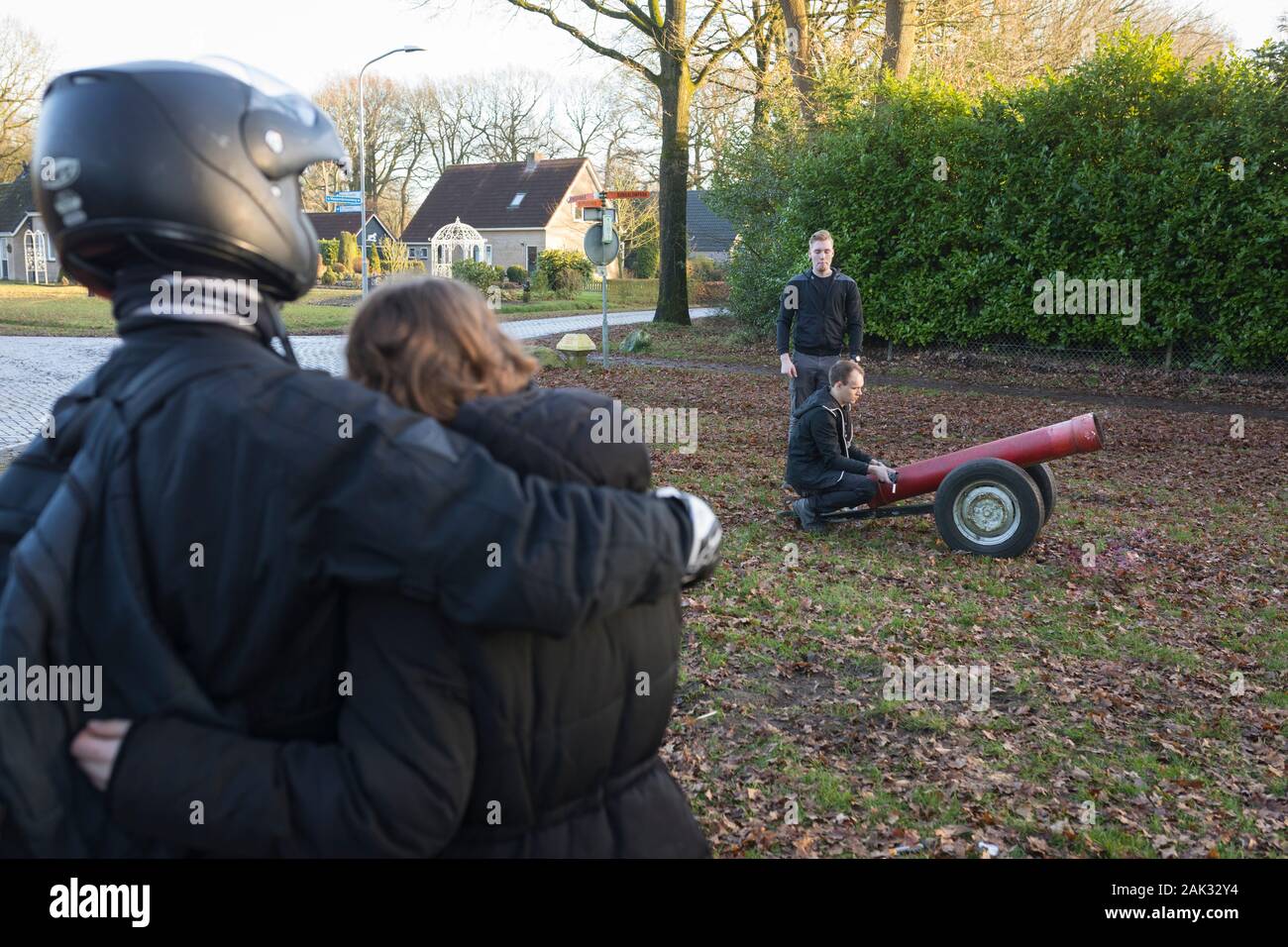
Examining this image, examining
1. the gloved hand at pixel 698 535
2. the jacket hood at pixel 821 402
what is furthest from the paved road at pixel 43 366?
the gloved hand at pixel 698 535

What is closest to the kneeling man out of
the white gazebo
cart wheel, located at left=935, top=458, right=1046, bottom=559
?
cart wheel, located at left=935, top=458, right=1046, bottom=559

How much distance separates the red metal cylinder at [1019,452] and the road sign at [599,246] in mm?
12317

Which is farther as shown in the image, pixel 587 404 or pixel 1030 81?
pixel 1030 81

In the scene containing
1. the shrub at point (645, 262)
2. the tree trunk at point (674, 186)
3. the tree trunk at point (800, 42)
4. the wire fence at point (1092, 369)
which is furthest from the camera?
the shrub at point (645, 262)

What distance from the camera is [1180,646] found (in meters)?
6.40

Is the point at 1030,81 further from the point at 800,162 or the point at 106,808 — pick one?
the point at 106,808

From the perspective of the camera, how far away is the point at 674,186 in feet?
93.0

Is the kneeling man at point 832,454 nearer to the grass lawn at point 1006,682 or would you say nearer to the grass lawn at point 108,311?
the grass lawn at point 1006,682

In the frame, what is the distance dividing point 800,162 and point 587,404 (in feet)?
68.7

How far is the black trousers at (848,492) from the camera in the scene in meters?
8.36
